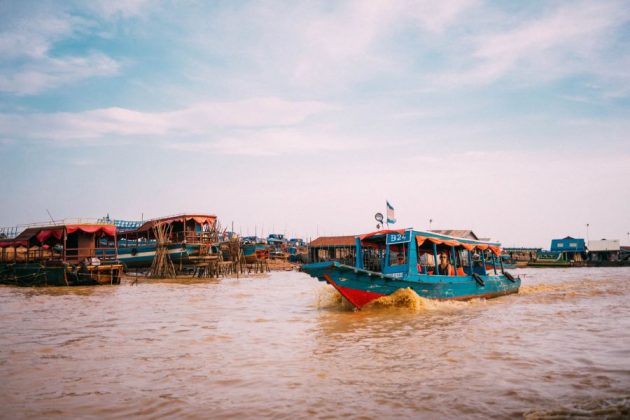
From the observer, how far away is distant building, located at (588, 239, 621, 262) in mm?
61438

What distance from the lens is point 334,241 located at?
167 ft

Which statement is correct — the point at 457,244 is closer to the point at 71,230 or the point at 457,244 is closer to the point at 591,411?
the point at 591,411

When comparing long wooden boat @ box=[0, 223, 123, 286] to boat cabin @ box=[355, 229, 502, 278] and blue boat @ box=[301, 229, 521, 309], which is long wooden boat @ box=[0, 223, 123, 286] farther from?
blue boat @ box=[301, 229, 521, 309]

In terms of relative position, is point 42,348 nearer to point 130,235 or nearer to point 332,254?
point 130,235

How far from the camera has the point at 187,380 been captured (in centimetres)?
637

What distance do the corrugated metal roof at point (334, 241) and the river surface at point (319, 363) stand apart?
35.7m

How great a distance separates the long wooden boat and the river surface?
36.8ft

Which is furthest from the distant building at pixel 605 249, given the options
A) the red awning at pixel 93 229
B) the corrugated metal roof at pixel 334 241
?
the red awning at pixel 93 229

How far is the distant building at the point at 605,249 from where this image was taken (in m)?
61.4

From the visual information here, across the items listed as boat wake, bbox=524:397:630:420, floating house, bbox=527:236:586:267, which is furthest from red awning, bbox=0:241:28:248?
floating house, bbox=527:236:586:267

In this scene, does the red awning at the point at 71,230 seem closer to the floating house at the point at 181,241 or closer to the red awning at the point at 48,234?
the red awning at the point at 48,234

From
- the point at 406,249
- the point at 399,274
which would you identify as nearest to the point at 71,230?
the point at 399,274

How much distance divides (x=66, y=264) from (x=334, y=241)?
30.9 metres

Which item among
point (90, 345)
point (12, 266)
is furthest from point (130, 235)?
point (90, 345)
